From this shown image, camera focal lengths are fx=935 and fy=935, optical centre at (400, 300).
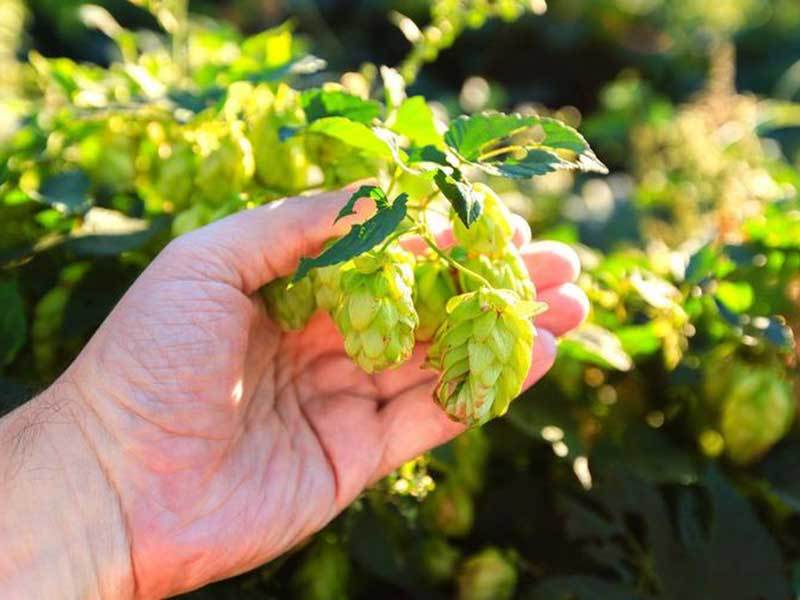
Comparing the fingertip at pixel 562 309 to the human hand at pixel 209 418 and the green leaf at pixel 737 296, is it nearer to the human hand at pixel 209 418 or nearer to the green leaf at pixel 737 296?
the human hand at pixel 209 418

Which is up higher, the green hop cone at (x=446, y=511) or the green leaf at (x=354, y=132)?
the green leaf at (x=354, y=132)

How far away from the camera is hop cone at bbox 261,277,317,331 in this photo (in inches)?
35.1

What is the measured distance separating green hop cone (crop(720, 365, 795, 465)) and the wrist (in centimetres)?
70

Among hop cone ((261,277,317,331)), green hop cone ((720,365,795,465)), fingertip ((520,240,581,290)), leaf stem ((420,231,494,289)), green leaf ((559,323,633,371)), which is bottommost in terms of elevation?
green hop cone ((720,365,795,465))

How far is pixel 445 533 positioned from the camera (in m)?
1.15

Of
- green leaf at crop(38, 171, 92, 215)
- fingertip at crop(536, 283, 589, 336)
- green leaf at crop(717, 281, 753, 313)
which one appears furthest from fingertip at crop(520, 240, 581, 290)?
green leaf at crop(38, 171, 92, 215)

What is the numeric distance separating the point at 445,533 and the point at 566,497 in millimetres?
155

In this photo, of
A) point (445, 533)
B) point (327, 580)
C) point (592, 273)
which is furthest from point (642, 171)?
point (327, 580)

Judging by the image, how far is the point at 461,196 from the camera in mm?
729

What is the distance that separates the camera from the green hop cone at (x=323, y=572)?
1060 millimetres

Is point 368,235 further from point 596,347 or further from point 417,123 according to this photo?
point 596,347

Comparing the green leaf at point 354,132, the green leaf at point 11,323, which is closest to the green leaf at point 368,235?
the green leaf at point 354,132

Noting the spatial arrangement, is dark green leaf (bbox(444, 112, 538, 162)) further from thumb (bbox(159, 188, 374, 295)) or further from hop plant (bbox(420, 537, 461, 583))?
hop plant (bbox(420, 537, 461, 583))

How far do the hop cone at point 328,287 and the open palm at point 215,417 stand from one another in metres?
0.05
